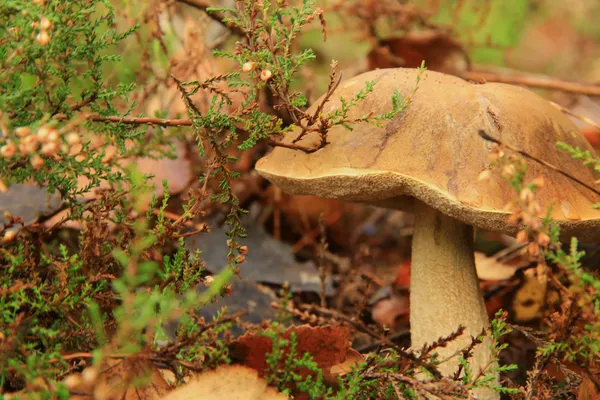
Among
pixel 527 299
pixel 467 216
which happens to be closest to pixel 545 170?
pixel 467 216

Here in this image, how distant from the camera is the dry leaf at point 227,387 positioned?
1007mm

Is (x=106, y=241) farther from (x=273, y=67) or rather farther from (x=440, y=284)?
(x=440, y=284)

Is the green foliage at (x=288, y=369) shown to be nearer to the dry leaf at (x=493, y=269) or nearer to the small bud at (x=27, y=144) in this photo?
the small bud at (x=27, y=144)

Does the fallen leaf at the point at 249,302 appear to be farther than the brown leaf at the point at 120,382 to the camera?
Yes

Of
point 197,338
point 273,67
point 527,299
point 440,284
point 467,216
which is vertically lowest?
point 527,299

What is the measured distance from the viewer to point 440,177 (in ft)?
3.84

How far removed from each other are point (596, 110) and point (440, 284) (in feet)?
5.22

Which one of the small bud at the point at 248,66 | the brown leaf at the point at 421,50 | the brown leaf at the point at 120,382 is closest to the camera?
the brown leaf at the point at 120,382

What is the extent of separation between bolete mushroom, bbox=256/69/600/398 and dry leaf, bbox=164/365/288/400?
0.46 meters

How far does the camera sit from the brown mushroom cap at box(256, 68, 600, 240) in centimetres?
117

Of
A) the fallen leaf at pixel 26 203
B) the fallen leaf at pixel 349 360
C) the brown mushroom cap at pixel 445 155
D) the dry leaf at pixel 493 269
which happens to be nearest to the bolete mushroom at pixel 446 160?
the brown mushroom cap at pixel 445 155

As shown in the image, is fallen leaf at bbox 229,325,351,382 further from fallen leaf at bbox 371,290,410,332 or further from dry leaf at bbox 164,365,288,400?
fallen leaf at bbox 371,290,410,332

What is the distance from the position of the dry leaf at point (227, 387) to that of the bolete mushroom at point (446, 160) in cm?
46

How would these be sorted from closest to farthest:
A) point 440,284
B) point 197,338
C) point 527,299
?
point 197,338 < point 440,284 < point 527,299
